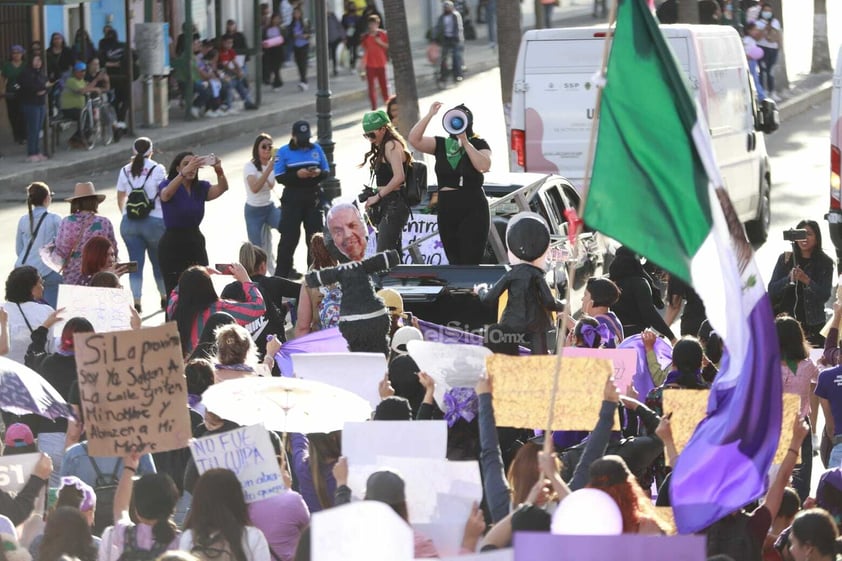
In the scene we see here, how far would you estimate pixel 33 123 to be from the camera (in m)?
22.9

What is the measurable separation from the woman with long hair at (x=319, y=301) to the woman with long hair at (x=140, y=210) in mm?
4387

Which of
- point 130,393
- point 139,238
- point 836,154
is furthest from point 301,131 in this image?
point 130,393

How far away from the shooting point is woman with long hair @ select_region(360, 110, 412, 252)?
11.7m

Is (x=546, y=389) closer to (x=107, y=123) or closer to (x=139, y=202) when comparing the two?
(x=139, y=202)

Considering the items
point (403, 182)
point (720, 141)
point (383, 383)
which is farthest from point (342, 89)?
point (383, 383)

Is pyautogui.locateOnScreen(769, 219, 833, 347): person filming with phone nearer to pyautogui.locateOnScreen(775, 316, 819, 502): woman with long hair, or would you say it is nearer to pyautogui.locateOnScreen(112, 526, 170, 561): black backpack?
pyautogui.locateOnScreen(775, 316, 819, 502): woman with long hair

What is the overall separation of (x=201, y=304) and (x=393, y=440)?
386 cm

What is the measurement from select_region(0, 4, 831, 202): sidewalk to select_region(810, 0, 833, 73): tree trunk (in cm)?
53

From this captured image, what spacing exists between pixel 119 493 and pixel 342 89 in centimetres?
2497

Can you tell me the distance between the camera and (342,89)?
102 feet

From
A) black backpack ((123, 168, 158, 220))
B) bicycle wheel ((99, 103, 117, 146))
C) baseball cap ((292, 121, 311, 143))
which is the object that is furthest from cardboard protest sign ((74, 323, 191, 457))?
bicycle wheel ((99, 103, 117, 146))

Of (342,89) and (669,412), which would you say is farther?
(342,89)

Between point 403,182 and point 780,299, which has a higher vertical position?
point 403,182

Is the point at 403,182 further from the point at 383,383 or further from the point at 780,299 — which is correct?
the point at 383,383
